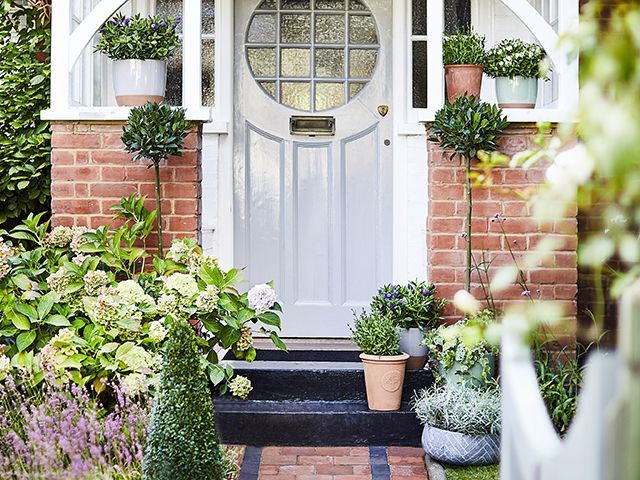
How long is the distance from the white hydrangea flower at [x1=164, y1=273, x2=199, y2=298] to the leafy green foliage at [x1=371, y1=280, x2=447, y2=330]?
931mm

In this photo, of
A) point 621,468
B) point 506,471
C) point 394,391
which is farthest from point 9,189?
point 621,468

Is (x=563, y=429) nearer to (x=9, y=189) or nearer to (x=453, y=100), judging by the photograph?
(x=453, y=100)

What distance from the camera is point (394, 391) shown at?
4.66m

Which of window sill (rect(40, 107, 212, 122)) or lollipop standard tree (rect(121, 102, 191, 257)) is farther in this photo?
window sill (rect(40, 107, 212, 122))

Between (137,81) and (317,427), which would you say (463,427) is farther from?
(137,81)

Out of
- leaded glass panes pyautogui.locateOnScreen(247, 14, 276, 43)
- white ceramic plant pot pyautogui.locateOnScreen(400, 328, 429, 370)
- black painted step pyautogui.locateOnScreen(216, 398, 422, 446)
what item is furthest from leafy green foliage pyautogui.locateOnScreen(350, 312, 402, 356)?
leaded glass panes pyautogui.locateOnScreen(247, 14, 276, 43)

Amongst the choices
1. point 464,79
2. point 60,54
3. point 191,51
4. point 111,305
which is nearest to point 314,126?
point 191,51

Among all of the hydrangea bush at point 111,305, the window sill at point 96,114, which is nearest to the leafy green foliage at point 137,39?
the window sill at point 96,114

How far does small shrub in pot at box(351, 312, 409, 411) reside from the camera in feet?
15.2

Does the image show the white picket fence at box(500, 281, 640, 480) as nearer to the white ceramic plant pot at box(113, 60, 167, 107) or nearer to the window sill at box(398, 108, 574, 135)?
the window sill at box(398, 108, 574, 135)

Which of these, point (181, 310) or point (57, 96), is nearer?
point (181, 310)

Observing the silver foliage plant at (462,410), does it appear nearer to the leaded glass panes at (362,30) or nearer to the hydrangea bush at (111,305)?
the hydrangea bush at (111,305)

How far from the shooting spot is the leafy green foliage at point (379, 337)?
184 inches

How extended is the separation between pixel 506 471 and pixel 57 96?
3857mm
